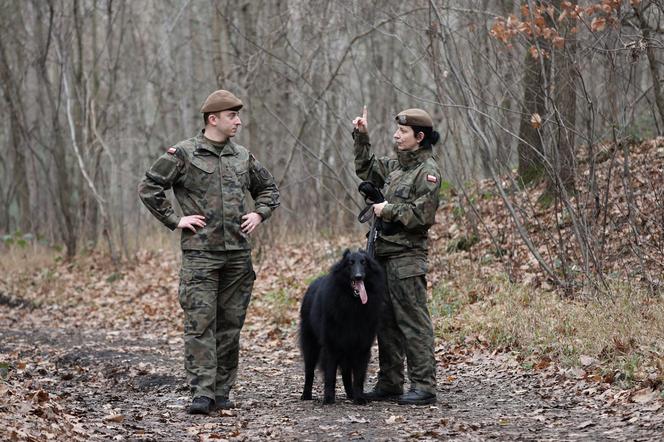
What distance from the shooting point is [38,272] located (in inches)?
657

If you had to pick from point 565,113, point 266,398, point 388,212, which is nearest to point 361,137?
point 388,212

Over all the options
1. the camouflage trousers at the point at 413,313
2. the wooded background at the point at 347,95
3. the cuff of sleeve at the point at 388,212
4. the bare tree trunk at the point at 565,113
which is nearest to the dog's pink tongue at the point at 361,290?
the camouflage trousers at the point at 413,313

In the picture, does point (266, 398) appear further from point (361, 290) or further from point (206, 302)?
point (361, 290)

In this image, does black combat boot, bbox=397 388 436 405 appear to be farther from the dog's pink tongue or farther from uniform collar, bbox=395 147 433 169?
uniform collar, bbox=395 147 433 169

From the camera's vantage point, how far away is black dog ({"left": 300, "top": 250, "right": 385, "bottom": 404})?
21.1 feet

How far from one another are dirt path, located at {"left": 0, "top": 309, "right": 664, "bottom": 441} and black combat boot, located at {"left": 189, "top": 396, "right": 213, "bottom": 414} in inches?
4.8

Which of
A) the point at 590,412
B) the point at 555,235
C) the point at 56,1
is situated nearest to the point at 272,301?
the point at 555,235

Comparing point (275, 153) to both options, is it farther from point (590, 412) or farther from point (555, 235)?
point (590, 412)

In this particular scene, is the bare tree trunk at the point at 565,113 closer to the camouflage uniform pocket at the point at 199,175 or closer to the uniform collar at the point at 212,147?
the uniform collar at the point at 212,147

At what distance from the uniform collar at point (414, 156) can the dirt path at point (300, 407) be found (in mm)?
1942

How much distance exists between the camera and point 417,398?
6.64 metres

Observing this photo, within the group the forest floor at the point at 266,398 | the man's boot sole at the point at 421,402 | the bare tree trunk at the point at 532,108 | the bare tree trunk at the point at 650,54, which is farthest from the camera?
the bare tree trunk at the point at 532,108

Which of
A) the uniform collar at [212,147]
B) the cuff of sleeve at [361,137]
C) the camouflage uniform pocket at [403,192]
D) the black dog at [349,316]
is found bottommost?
the black dog at [349,316]

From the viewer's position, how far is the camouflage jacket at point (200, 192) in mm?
6414
